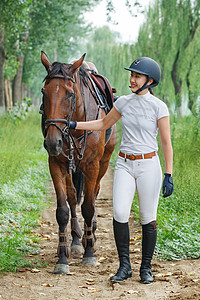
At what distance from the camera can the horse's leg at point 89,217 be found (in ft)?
17.2

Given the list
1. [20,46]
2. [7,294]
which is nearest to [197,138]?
[7,294]

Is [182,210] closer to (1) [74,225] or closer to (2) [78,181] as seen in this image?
(2) [78,181]

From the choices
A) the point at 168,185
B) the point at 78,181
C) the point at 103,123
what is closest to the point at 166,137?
the point at 168,185

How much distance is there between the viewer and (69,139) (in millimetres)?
4902

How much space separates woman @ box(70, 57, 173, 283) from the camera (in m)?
4.25

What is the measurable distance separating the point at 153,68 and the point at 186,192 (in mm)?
3607

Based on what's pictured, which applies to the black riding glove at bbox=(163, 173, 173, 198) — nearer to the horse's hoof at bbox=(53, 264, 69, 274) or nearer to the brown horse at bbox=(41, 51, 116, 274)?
the brown horse at bbox=(41, 51, 116, 274)

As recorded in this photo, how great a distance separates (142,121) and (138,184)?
1.96ft

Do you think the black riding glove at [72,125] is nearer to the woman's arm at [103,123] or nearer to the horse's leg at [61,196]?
the woman's arm at [103,123]

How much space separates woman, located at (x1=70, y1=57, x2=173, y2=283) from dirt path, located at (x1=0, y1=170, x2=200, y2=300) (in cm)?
19

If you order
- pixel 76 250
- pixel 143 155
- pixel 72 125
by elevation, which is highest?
pixel 72 125

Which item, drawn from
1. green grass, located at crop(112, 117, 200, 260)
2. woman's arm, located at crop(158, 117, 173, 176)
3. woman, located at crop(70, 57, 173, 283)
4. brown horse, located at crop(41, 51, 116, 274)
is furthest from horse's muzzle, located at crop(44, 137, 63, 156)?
green grass, located at crop(112, 117, 200, 260)

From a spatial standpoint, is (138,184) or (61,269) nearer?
(138,184)

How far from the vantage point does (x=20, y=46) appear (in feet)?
67.5
